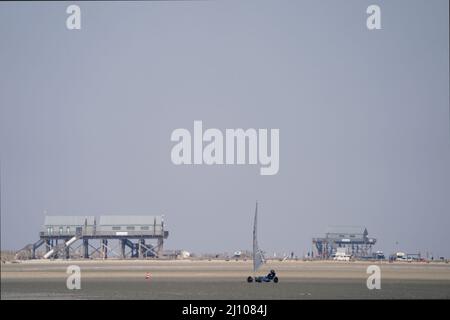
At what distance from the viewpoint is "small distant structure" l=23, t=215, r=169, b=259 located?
190750 millimetres

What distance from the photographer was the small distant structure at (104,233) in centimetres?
19075

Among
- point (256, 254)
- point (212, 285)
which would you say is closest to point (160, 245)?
point (256, 254)

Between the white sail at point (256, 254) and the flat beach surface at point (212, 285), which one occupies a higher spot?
the white sail at point (256, 254)

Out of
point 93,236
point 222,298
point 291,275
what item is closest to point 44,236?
point 93,236

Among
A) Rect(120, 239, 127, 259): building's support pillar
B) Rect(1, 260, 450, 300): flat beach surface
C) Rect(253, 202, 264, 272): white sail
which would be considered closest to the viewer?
Rect(1, 260, 450, 300): flat beach surface

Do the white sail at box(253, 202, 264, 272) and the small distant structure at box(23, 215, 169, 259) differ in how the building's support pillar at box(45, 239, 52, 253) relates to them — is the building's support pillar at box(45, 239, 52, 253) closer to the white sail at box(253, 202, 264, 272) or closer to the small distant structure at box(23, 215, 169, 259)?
the small distant structure at box(23, 215, 169, 259)

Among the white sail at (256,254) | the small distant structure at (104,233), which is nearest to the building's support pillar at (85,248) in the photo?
the small distant structure at (104,233)

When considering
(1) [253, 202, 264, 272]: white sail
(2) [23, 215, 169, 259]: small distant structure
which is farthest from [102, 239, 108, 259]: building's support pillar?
(1) [253, 202, 264, 272]: white sail

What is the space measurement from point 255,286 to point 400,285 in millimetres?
16133

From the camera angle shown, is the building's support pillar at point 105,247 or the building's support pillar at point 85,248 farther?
the building's support pillar at point 105,247

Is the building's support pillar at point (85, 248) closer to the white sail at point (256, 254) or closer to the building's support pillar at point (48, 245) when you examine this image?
the building's support pillar at point (48, 245)

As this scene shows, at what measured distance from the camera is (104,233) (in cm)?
19125
